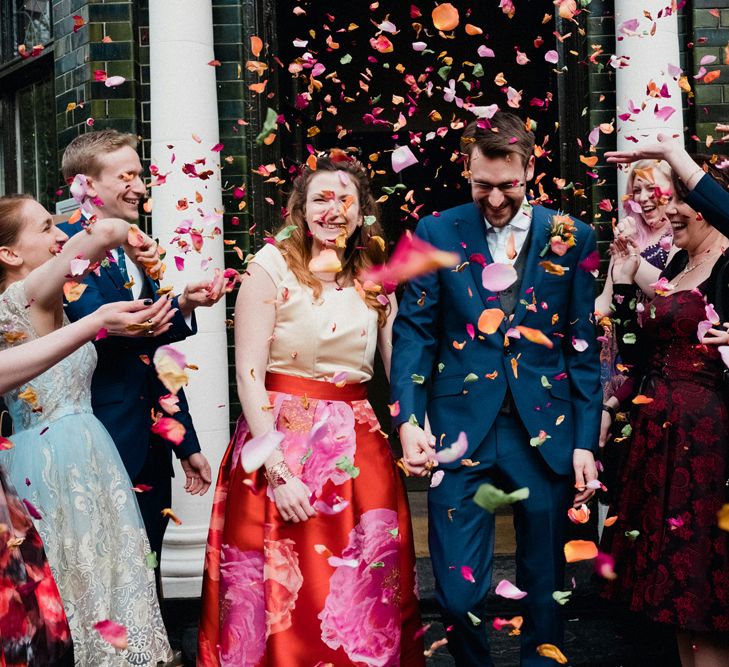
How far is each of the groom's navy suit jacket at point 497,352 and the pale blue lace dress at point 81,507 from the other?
3.34 ft

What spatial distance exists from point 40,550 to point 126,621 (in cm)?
92

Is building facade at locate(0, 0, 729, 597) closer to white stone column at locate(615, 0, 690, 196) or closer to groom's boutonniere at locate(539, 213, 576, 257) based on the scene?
white stone column at locate(615, 0, 690, 196)

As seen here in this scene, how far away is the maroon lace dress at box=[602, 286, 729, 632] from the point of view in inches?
134

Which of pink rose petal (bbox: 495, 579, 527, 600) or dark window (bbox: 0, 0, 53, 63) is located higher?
dark window (bbox: 0, 0, 53, 63)

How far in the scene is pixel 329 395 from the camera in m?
3.29

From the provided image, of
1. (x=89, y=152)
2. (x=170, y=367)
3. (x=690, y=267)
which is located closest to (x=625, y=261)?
(x=690, y=267)

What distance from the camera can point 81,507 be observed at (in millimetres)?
3031

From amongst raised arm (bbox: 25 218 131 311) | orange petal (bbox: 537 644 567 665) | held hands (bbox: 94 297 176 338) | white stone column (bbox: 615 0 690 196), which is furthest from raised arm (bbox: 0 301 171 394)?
white stone column (bbox: 615 0 690 196)

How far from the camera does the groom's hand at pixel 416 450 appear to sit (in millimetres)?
3092

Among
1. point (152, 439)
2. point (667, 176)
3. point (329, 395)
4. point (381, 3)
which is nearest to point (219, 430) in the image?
point (152, 439)

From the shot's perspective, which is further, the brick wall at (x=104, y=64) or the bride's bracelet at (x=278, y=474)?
the brick wall at (x=104, y=64)

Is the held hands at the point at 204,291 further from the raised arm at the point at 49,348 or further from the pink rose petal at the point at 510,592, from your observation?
the pink rose petal at the point at 510,592

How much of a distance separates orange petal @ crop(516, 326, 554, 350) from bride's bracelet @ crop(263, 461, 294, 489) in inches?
37.1

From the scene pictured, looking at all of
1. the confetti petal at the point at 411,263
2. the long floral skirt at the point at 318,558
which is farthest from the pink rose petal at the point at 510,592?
the confetti petal at the point at 411,263
